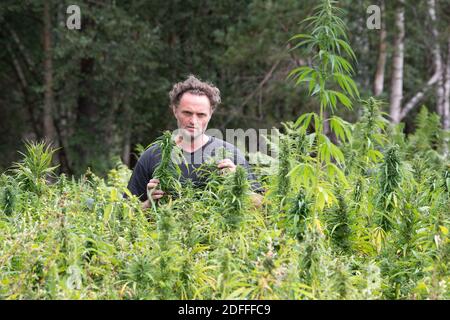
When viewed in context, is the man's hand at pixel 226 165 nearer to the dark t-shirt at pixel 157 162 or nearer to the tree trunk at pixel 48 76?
the dark t-shirt at pixel 157 162

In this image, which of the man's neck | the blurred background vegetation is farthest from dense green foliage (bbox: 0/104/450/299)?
the blurred background vegetation

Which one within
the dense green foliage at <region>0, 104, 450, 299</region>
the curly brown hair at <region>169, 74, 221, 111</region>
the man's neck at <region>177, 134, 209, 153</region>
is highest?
the curly brown hair at <region>169, 74, 221, 111</region>

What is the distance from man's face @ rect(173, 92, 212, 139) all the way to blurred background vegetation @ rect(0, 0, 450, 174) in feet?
38.2

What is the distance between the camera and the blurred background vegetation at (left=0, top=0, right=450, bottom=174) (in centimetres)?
1825

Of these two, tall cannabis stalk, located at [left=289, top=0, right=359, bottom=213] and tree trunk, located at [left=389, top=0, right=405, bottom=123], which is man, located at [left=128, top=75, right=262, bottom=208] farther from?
tree trunk, located at [left=389, top=0, right=405, bottom=123]

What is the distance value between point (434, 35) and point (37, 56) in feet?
39.2

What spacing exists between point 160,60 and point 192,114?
1629cm

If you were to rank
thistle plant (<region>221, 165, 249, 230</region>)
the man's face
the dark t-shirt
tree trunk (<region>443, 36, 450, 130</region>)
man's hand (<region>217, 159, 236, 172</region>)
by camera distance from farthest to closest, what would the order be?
tree trunk (<region>443, 36, 450, 130</region>)
the man's face
the dark t-shirt
man's hand (<region>217, 159, 236, 172</region>)
thistle plant (<region>221, 165, 249, 230</region>)

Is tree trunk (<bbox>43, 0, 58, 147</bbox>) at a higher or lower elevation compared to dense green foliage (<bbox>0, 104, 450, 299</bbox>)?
higher

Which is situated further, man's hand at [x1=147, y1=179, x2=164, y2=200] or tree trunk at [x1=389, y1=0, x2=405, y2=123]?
tree trunk at [x1=389, y1=0, x2=405, y2=123]

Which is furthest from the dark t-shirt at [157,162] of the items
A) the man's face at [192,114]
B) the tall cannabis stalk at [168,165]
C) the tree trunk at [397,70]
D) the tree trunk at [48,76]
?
the tree trunk at [48,76]

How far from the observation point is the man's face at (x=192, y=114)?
599cm

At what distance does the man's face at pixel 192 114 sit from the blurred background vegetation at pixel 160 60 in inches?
458

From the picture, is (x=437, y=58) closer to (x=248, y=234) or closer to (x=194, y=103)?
(x=194, y=103)
